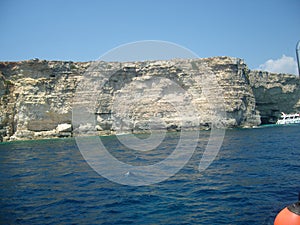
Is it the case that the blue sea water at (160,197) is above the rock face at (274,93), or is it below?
below

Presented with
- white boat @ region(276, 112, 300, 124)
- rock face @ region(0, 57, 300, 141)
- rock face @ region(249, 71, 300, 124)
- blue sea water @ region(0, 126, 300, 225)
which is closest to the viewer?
blue sea water @ region(0, 126, 300, 225)

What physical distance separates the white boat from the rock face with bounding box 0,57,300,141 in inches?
649

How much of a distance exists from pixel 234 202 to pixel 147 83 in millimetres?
52064

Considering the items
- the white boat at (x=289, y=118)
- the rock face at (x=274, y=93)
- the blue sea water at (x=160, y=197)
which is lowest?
the blue sea water at (x=160, y=197)

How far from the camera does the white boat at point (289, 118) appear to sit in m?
75.6

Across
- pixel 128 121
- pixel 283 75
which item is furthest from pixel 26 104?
pixel 283 75

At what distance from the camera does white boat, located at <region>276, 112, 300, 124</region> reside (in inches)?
2977

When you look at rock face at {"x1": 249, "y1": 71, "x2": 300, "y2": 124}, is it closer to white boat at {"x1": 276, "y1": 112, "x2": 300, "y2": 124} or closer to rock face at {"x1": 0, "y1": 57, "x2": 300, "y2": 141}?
white boat at {"x1": 276, "y1": 112, "x2": 300, "y2": 124}

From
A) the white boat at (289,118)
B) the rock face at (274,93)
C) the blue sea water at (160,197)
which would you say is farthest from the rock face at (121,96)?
the blue sea water at (160,197)

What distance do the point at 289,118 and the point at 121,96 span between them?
1905 inches

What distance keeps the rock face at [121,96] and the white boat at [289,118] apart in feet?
54.0

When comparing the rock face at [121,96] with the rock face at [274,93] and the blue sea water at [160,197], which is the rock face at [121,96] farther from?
the blue sea water at [160,197]

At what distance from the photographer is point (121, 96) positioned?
61.2m

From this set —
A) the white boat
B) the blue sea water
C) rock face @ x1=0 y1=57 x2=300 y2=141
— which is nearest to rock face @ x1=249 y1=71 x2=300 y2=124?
the white boat
